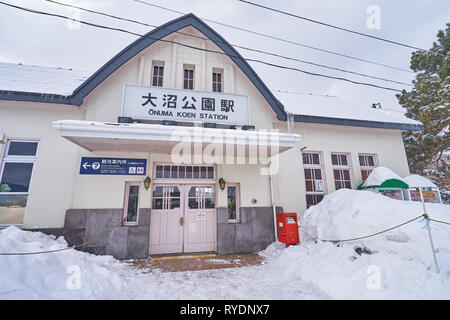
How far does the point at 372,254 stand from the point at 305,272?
1.47 metres

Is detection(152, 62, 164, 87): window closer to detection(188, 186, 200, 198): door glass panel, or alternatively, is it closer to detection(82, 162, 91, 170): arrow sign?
detection(82, 162, 91, 170): arrow sign

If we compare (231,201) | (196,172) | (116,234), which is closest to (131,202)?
(116,234)

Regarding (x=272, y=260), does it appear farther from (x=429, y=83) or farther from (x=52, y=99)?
(x=429, y=83)

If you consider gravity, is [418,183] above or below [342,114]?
below

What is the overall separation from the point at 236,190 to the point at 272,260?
2487 mm

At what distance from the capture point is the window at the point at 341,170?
25.5 feet

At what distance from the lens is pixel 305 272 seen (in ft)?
14.5

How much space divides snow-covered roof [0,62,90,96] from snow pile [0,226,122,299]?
4.58m

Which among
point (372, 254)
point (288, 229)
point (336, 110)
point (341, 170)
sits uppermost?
point (336, 110)

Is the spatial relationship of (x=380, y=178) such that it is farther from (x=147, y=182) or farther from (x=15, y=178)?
(x=15, y=178)

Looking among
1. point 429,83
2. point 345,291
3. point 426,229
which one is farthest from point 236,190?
point 429,83

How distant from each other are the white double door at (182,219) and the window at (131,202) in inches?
20.0

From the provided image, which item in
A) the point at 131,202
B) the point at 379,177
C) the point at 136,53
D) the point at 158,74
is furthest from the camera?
the point at 158,74

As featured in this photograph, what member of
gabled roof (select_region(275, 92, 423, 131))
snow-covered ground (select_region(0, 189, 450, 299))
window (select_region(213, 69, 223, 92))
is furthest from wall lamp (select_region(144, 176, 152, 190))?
gabled roof (select_region(275, 92, 423, 131))
